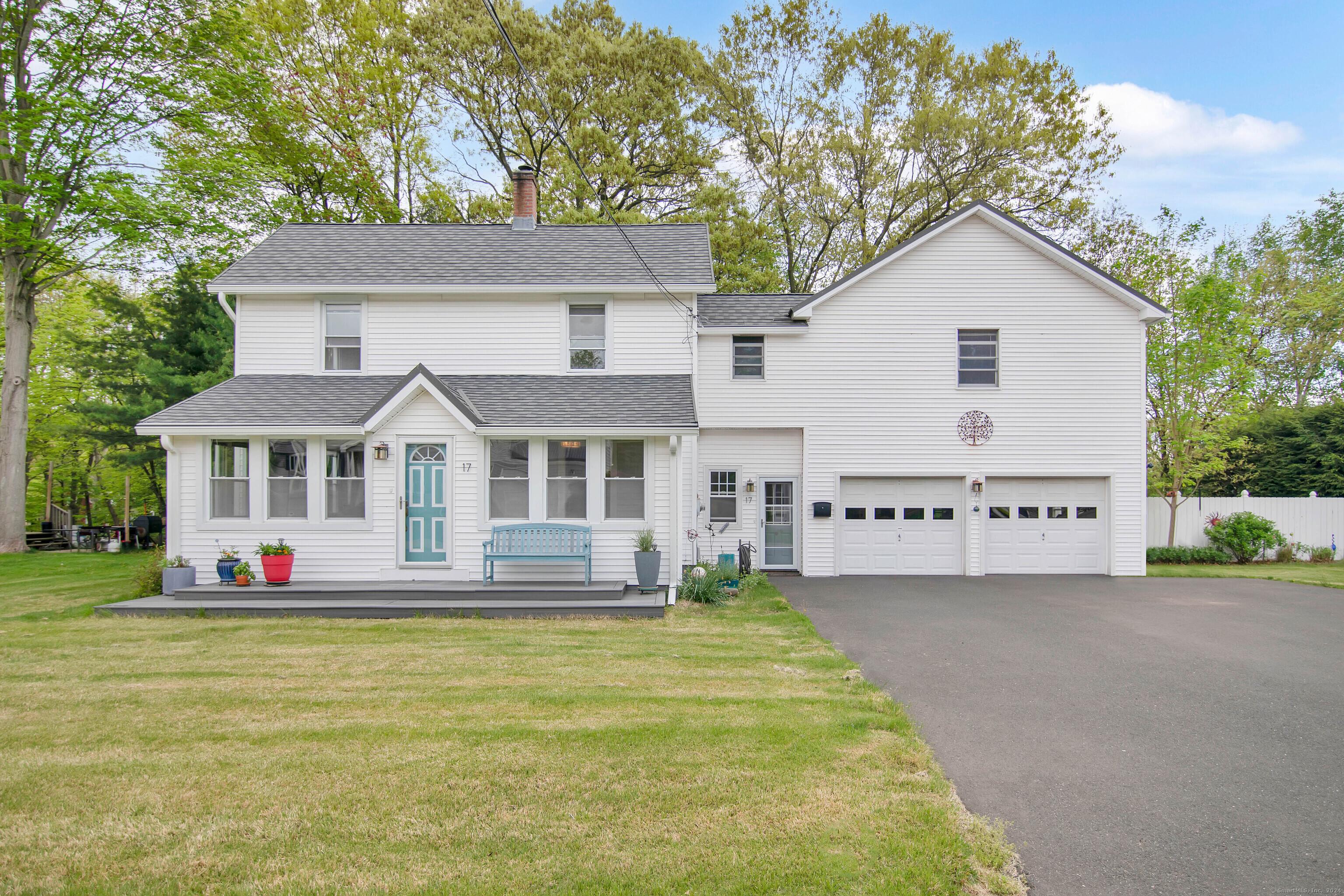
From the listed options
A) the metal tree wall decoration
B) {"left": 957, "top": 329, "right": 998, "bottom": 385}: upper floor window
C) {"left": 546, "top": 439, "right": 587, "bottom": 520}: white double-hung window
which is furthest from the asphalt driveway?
{"left": 957, "top": 329, "right": 998, "bottom": 385}: upper floor window

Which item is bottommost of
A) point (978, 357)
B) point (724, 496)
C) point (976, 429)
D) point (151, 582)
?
point (151, 582)

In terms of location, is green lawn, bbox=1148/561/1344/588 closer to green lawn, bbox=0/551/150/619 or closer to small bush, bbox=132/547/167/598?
small bush, bbox=132/547/167/598

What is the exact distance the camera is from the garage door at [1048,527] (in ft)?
49.0

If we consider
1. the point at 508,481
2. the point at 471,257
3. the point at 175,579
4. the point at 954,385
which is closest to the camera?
the point at 175,579

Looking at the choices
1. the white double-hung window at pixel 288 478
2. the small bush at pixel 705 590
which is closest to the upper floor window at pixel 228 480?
the white double-hung window at pixel 288 478

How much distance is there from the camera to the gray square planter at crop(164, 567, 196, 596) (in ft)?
35.7

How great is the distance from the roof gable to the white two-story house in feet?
0.24

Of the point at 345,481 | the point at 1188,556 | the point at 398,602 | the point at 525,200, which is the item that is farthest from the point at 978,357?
the point at 345,481

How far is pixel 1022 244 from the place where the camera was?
14891 mm

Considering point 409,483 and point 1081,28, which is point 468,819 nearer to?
point 409,483

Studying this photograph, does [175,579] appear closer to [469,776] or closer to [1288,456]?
[469,776]

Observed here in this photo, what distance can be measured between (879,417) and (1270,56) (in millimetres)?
12062

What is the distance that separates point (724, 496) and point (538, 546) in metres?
5.14

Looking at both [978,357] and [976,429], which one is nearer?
[976,429]
